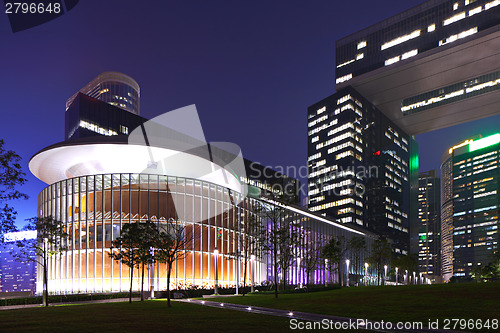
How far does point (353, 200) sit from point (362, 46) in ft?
202

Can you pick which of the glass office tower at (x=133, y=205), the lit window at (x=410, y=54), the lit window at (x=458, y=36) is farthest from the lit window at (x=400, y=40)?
the glass office tower at (x=133, y=205)

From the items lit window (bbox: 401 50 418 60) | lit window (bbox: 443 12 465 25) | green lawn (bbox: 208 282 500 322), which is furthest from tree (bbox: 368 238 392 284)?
lit window (bbox: 443 12 465 25)

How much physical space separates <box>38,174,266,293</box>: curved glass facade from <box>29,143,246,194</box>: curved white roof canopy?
11.3 feet

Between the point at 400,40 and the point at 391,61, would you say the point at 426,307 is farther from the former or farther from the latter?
the point at 400,40

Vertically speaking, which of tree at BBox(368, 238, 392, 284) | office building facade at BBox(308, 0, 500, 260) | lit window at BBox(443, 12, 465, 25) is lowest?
tree at BBox(368, 238, 392, 284)

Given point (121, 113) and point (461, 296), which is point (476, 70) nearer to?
point (121, 113)

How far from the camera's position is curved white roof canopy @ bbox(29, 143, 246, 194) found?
6788 centimetres

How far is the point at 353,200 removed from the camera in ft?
632

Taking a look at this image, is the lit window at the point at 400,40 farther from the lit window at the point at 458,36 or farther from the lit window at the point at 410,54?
the lit window at the point at 458,36

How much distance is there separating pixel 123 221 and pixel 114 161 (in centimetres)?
1024

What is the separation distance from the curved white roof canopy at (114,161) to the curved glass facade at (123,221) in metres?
3.44

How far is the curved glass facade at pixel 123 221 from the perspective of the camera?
63438mm

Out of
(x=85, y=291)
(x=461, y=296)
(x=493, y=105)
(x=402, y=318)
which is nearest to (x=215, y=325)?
(x=402, y=318)

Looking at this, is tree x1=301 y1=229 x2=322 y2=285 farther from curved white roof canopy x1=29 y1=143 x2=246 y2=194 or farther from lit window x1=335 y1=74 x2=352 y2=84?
lit window x1=335 y1=74 x2=352 y2=84
